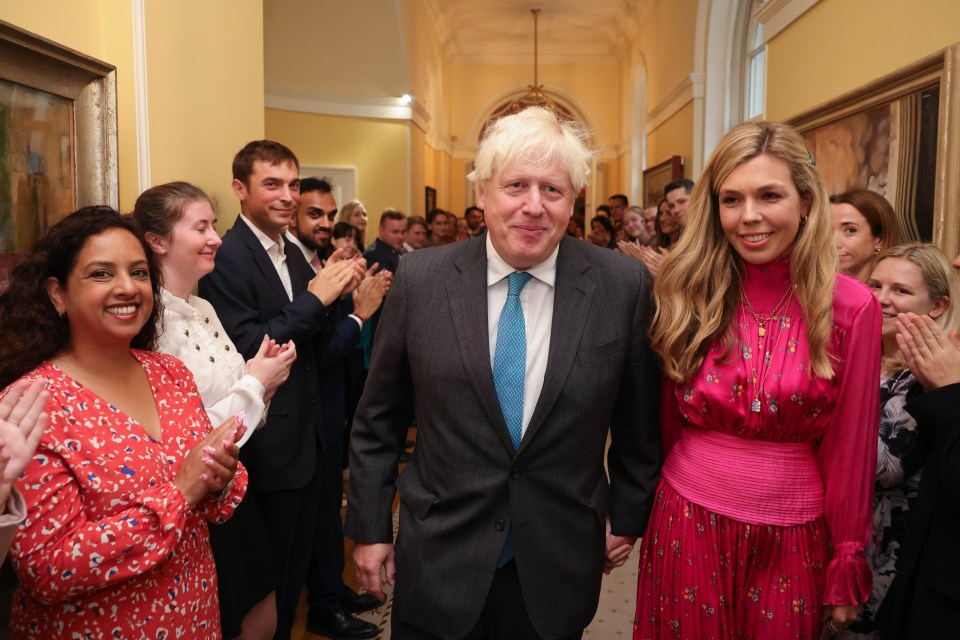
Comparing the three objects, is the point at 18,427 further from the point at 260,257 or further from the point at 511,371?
the point at 260,257

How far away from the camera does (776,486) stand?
1.72 meters

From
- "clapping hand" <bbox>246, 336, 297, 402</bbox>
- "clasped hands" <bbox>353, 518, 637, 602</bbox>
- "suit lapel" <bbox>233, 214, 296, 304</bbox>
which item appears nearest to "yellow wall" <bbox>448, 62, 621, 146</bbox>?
"suit lapel" <bbox>233, 214, 296, 304</bbox>

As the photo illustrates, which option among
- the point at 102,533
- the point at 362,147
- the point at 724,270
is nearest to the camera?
the point at 102,533

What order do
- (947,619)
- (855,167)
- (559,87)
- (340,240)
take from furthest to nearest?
(559,87) < (340,240) < (855,167) < (947,619)

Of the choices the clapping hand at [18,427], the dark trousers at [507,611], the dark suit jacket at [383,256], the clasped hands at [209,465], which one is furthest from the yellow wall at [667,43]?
the clapping hand at [18,427]

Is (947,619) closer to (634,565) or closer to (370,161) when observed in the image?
(634,565)

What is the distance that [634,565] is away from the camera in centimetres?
399

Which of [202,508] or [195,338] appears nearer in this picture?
[202,508]

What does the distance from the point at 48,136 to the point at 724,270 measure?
2.06 meters

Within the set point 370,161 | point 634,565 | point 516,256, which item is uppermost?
point 370,161

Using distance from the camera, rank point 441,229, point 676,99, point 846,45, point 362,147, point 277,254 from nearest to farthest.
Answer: point 277,254 < point 846,45 < point 441,229 < point 676,99 < point 362,147

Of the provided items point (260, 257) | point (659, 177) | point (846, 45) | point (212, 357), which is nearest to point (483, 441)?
point (212, 357)

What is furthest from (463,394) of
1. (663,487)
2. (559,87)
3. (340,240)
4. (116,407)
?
(559,87)

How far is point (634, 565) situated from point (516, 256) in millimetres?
2912
